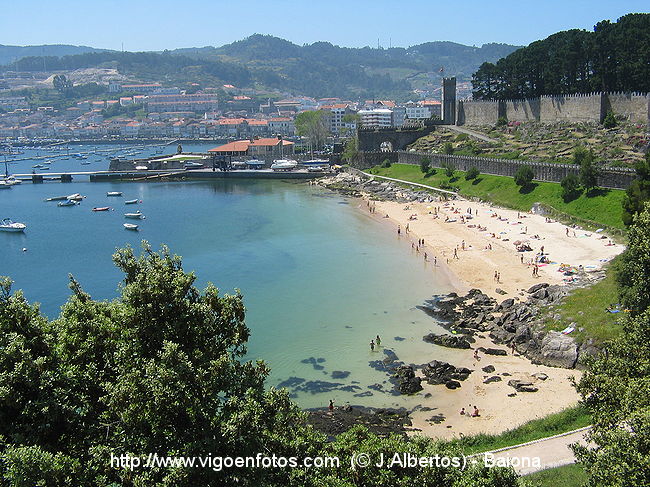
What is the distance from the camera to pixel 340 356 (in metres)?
30.0

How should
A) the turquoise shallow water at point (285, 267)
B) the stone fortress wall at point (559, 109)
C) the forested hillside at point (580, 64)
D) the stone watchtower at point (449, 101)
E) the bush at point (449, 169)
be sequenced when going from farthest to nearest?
the stone watchtower at point (449, 101) < the bush at point (449, 169) < the forested hillside at point (580, 64) < the stone fortress wall at point (559, 109) < the turquoise shallow water at point (285, 267)

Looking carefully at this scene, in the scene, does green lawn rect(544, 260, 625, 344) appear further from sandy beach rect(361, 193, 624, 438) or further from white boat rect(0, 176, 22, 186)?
white boat rect(0, 176, 22, 186)

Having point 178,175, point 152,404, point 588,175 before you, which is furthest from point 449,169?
point 152,404

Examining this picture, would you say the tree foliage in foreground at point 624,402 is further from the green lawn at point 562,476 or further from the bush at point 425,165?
the bush at point 425,165

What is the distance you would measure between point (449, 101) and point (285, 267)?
63.9 metres

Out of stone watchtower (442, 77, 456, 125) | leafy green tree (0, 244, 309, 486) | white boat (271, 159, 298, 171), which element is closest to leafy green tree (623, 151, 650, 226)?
leafy green tree (0, 244, 309, 486)

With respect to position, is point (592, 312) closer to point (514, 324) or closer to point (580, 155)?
point (514, 324)

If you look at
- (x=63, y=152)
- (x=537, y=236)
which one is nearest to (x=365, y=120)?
(x=63, y=152)

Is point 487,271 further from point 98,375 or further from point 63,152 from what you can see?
point 63,152

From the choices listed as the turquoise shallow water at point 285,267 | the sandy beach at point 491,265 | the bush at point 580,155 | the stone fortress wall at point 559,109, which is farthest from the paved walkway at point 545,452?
the stone fortress wall at point 559,109

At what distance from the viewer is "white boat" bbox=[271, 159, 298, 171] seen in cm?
10562

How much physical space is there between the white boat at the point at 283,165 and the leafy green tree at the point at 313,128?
1757 centimetres

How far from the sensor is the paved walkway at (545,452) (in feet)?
56.3

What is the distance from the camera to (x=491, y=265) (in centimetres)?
4316
